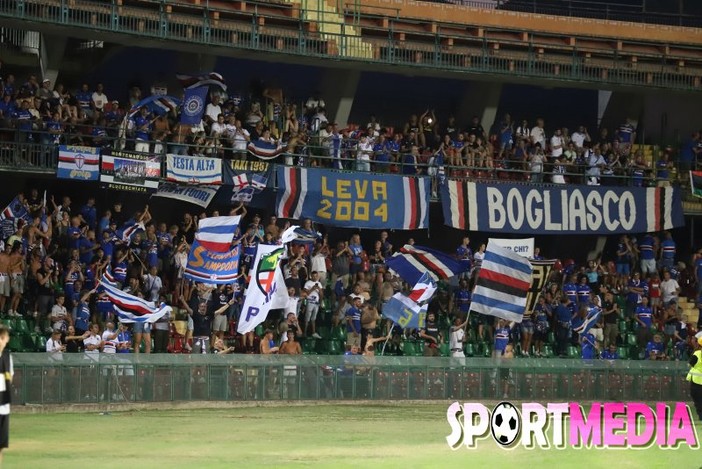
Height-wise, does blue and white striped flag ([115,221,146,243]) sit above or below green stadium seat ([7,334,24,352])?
above

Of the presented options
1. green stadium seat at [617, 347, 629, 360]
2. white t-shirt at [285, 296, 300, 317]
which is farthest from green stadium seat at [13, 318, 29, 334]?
green stadium seat at [617, 347, 629, 360]

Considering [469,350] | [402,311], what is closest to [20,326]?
[402,311]

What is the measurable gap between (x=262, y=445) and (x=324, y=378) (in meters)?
8.17

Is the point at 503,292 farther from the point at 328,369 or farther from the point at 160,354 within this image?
the point at 160,354

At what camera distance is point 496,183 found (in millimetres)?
36594

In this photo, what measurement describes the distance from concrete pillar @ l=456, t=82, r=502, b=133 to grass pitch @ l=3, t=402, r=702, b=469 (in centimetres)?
1575

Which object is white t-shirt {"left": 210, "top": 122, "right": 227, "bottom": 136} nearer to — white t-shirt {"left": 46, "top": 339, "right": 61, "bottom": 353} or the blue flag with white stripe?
the blue flag with white stripe

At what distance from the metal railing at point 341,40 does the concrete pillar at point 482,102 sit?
5.06 feet

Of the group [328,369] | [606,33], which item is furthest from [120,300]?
[606,33]

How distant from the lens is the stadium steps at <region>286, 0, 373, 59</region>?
35.6 metres

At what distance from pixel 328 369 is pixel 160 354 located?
371cm

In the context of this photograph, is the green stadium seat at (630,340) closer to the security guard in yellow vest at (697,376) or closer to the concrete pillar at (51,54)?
the security guard in yellow vest at (697,376)

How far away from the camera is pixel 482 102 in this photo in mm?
39562

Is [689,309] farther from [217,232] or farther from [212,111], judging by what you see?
[217,232]
